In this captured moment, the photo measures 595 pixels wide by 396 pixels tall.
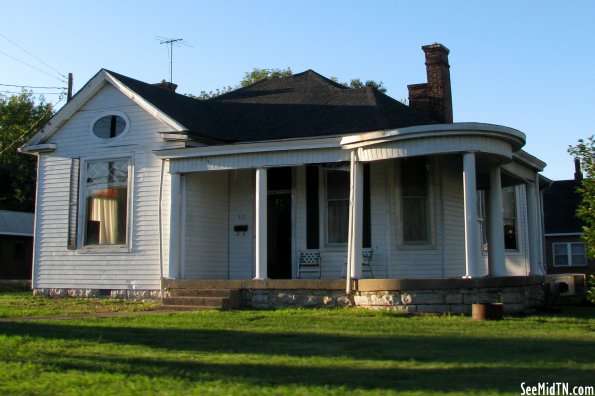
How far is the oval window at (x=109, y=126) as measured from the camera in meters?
16.8

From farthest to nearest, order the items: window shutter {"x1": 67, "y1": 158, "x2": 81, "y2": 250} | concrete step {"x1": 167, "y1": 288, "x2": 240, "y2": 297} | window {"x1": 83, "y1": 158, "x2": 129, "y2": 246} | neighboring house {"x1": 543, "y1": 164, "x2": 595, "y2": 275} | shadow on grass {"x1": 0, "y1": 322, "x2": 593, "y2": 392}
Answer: neighboring house {"x1": 543, "y1": 164, "x2": 595, "y2": 275} → window shutter {"x1": 67, "y1": 158, "x2": 81, "y2": 250} → window {"x1": 83, "y1": 158, "x2": 129, "y2": 246} → concrete step {"x1": 167, "y1": 288, "x2": 240, "y2": 297} → shadow on grass {"x1": 0, "y1": 322, "x2": 593, "y2": 392}

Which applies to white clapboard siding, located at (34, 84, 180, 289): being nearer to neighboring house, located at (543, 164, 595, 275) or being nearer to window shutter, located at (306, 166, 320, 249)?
window shutter, located at (306, 166, 320, 249)

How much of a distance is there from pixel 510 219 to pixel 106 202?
432 inches

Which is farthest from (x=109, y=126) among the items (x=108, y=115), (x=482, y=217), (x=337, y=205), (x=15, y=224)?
(x=15, y=224)

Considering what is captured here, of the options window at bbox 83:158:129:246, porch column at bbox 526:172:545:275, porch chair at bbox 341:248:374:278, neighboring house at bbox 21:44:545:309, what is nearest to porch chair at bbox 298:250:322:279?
neighboring house at bbox 21:44:545:309

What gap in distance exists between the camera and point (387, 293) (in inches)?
489

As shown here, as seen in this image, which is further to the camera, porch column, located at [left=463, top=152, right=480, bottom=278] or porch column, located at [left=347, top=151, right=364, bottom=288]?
porch column, located at [left=347, top=151, right=364, bottom=288]

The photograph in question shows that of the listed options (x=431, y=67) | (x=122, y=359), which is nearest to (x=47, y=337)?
(x=122, y=359)

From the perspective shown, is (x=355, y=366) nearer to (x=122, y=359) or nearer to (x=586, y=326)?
(x=122, y=359)

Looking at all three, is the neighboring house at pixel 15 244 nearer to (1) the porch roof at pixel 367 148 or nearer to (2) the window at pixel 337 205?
(1) the porch roof at pixel 367 148

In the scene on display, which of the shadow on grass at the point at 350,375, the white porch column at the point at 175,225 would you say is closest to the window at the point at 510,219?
the white porch column at the point at 175,225

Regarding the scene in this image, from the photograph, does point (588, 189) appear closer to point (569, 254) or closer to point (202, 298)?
point (202, 298)

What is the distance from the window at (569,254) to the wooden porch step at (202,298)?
22630mm

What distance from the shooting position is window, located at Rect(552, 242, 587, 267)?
31.5 metres
